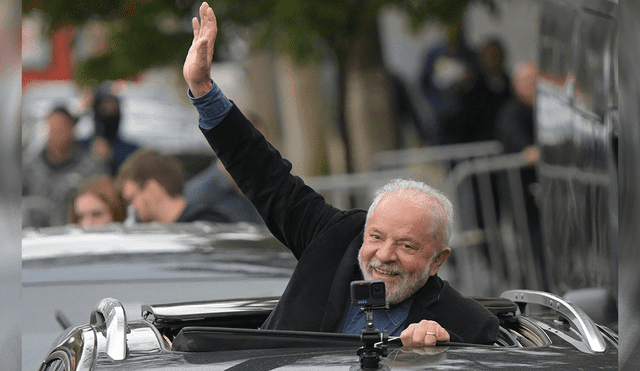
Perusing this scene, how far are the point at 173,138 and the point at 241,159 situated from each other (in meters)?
7.10

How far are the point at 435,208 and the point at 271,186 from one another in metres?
0.62

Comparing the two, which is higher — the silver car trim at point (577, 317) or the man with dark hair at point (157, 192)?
the man with dark hair at point (157, 192)

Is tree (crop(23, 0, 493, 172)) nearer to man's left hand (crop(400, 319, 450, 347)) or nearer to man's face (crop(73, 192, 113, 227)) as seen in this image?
man's face (crop(73, 192, 113, 227))

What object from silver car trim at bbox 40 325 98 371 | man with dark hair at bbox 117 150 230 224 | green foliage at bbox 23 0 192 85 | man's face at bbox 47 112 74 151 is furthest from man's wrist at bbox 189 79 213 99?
man's face at bbox 47 112 74 151

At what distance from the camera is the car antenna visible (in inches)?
64.6

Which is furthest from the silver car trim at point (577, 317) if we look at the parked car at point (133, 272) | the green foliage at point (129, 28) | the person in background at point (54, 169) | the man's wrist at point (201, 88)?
the person in background at point (54, 169)

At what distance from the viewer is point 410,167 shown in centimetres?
794

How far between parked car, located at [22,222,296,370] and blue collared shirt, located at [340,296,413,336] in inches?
37.3

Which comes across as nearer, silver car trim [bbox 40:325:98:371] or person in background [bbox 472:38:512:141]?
silver car trim [bbox 40:325:98:371]

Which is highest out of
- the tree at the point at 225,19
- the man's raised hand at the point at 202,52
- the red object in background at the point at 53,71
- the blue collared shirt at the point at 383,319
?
the red object in background at the point at 53,71

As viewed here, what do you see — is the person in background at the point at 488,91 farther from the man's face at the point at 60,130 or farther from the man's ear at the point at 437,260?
the man's ear at the point at 437,260

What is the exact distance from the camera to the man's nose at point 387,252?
254cm

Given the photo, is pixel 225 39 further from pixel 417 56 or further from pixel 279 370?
pixel 279 370

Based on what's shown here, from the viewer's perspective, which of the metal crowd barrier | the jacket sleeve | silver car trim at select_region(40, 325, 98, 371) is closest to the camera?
silver car trim at select_region(40, 325, 98, 371)
